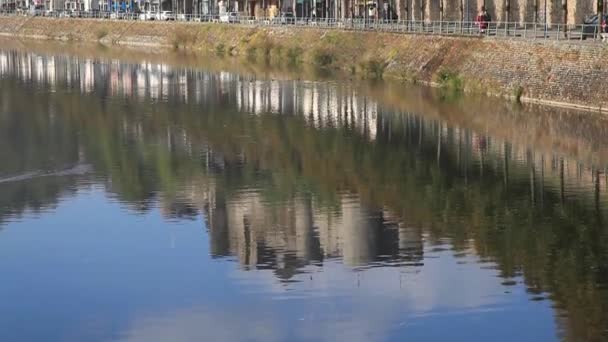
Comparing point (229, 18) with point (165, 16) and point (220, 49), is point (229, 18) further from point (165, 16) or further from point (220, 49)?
point (165, 16)

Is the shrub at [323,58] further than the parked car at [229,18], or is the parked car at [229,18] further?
the parked car at [229,18]

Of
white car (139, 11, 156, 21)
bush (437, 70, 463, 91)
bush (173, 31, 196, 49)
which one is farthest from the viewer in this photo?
white car (139, 11, 156, 21)

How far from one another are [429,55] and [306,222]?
36.0 m

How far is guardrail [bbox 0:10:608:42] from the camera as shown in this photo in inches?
2365

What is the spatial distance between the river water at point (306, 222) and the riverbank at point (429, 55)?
1566 mm

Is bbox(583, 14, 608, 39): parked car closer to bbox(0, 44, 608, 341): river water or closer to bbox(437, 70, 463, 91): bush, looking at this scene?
bbox(0, 44, 608, 341): river water

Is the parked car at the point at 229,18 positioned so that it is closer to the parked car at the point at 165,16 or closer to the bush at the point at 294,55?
the parked car at the point at 165,16

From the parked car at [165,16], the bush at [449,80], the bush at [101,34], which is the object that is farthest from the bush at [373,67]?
the bush at [101,34]

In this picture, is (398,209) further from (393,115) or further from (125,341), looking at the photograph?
A: (393,115)

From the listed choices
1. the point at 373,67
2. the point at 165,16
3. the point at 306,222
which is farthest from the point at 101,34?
A: the point at 306,222

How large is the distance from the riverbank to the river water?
1.57 m

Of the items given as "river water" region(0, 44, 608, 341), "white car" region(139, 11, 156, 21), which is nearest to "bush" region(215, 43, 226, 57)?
"white car" region(139, 11, 156, 21)

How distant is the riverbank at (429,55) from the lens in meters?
54.9

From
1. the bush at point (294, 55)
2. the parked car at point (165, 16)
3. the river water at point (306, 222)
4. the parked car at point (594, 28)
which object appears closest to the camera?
the river water at point (306, 222)
